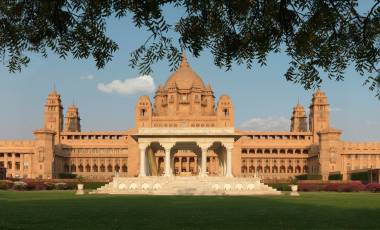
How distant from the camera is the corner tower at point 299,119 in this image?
14550 centimetres

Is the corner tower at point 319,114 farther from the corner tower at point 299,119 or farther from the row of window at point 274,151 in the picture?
the corner tower at point 299,119

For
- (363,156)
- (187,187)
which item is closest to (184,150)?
(363,156)

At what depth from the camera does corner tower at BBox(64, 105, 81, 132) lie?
481ft

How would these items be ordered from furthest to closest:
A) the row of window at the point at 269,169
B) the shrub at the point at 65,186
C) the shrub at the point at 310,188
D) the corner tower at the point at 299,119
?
1. the corner tower at the point at 299,119
2. the row of window at the point at 269,169
3. the shrub at the point at 65,186
4. the shrub at the point at 310,188

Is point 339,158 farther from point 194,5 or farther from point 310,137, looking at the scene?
point 194,5

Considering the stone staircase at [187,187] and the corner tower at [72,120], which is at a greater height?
the corner tower at [72,120]

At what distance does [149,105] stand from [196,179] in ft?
221

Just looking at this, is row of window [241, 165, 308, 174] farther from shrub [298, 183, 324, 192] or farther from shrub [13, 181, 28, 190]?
shrub [13, 181, 28, 190]

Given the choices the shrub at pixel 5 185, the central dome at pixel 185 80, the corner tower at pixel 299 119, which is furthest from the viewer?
the corner tower at pixel 299 119

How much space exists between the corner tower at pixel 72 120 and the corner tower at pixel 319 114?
195 feet

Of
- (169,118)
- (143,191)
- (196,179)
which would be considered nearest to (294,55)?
(143,191)

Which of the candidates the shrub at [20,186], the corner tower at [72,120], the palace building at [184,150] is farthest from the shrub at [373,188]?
the corner tower at [72,120]

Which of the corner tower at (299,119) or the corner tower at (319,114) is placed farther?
the corner tower at (299,119)

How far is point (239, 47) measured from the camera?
11.1 m
